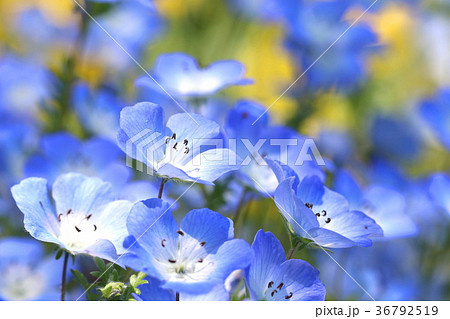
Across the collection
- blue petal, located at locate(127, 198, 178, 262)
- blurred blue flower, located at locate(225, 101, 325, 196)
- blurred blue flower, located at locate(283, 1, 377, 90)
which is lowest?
blue petal, located at locate(127, 198, 178, 262)

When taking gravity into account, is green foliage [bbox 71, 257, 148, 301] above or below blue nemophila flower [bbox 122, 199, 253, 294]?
below

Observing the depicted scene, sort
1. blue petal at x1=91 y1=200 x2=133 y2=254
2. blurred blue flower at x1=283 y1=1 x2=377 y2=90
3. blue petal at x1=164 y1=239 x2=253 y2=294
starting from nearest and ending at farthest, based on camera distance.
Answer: blue petal at x1=164 y1=239 x2=253 y2=294 < blue petal at x1=91 y1=200 x2=133 y2=254 < blurred blue flower at x1=283 y1=1 x2=377 y2=90

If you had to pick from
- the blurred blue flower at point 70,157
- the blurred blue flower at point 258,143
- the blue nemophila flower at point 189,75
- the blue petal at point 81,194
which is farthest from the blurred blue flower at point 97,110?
the blue petal at point 81,194

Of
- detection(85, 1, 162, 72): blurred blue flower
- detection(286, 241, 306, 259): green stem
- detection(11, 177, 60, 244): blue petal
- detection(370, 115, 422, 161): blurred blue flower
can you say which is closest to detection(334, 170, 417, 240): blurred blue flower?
detection(286, 241, 306, 259): green stem

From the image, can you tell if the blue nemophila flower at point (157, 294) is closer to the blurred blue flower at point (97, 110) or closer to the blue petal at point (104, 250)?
the blue petal at point (104, 250)

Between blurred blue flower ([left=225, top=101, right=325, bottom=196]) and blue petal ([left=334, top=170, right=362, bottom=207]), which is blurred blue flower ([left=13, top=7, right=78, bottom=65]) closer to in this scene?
blurred blue flower ([left=225, top=101, right=325, bottom=196])

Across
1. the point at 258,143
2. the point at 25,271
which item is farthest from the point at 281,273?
the point at 25,271
